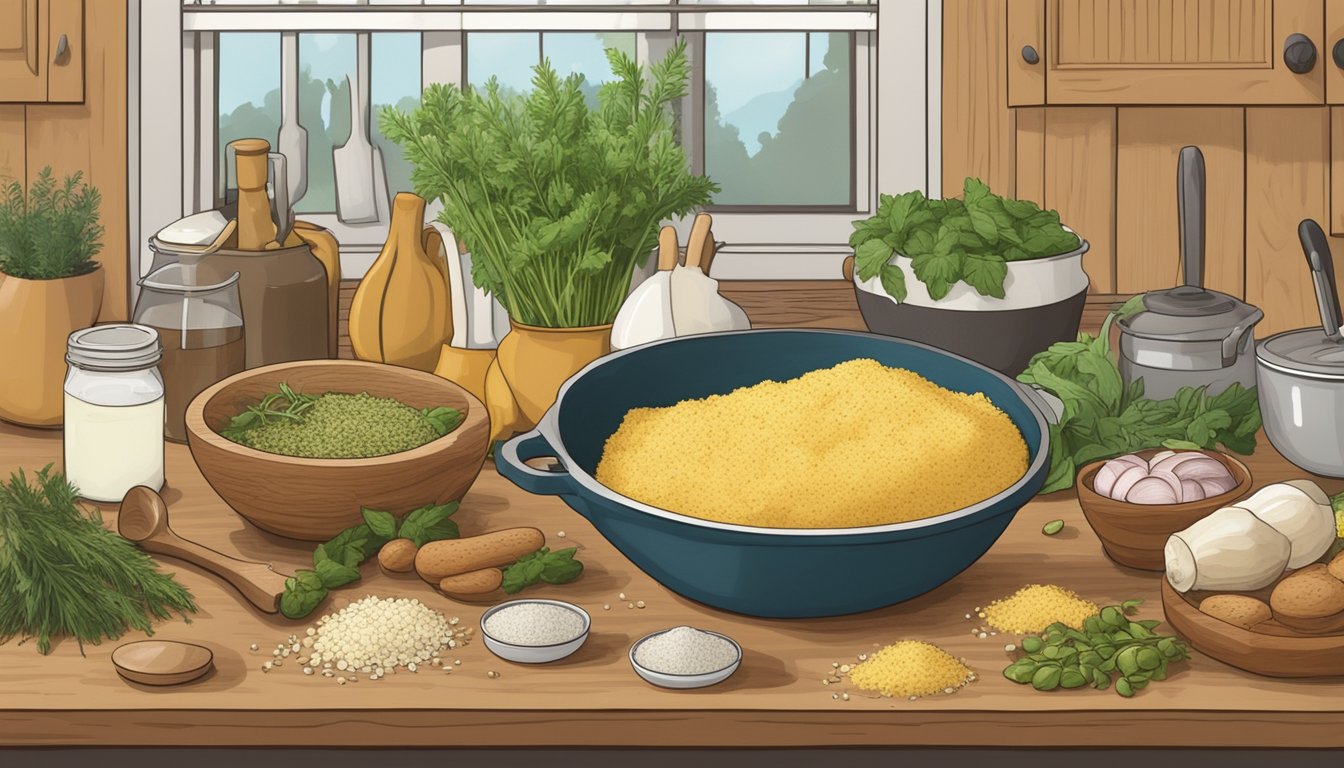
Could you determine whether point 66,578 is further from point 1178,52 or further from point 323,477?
point 1178,52

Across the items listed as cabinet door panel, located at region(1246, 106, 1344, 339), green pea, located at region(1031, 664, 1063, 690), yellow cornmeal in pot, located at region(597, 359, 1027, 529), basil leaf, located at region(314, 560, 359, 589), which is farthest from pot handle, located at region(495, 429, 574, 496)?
cabinet door panel, located at region(1246, 106, 1344, 339)

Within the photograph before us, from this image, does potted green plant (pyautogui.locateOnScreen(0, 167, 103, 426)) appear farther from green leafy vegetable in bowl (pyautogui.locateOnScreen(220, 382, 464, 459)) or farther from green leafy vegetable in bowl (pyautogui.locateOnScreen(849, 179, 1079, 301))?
green leafy vegetable in bowl (pyautogui.locateOnScreen(849, 179, 1079, 301))

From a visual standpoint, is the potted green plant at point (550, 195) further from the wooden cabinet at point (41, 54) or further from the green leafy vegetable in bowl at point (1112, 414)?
the wooden cabinet at point (41, 54)

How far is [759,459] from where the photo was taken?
3.96ft

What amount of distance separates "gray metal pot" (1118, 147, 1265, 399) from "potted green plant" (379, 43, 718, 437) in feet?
1.56

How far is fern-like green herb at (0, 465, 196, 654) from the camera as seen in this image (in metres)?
1.14

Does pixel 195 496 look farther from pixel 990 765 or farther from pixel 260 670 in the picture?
pixel 990 765

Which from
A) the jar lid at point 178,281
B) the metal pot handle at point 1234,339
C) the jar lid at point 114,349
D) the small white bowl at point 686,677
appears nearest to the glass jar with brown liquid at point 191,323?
the jar lid at point 178,281

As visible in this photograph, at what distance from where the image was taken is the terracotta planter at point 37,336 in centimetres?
160

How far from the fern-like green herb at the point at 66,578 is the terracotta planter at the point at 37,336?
1.42ft

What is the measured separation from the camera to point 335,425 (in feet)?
4.43

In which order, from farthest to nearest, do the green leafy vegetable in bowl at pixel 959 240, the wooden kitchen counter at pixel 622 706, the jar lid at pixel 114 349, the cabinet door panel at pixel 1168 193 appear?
the cabinet door panel at pixel 1168 193 → the green leafy vegetable in bowl at pixel 959 240 → the jar lid at pixel 114 349 → the wooden kitchen counter at pixel 622 706

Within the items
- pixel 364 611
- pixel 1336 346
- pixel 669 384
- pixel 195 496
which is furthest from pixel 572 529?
pixel 1336 346

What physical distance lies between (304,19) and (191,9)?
19cm
